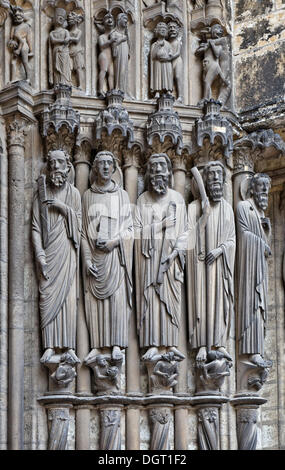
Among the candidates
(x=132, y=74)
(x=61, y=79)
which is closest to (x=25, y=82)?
(x=61, y=79)

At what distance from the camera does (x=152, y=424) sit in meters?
8.48

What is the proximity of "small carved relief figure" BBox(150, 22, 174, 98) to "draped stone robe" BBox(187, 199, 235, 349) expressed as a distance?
91cm

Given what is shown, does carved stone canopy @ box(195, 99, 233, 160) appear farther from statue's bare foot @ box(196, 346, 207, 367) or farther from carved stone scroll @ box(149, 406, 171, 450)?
carved stone scroll @ box(149, 406, 171, 450)

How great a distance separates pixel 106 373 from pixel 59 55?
236cm

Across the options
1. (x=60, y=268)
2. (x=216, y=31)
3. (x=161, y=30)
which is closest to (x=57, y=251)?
(x=60, y=268)

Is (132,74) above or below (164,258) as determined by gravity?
above

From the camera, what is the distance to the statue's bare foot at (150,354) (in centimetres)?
845

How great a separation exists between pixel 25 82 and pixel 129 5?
1.05 m

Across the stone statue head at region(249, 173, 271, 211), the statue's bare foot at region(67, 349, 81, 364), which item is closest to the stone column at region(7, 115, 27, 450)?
the statue's bare foot at region(67, 349, 81, 364)

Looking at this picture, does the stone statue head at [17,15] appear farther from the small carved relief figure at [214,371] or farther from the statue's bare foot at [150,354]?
the small carved relief figure at [214,371]

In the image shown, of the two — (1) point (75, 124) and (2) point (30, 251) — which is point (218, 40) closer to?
(1) point (75, 124)

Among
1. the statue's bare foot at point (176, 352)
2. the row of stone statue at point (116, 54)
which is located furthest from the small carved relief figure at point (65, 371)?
the row of stone statue at point (116, 54)

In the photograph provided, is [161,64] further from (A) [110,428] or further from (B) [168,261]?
(A) [110,428]

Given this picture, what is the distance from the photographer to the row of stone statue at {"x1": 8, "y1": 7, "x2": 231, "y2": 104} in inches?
350
